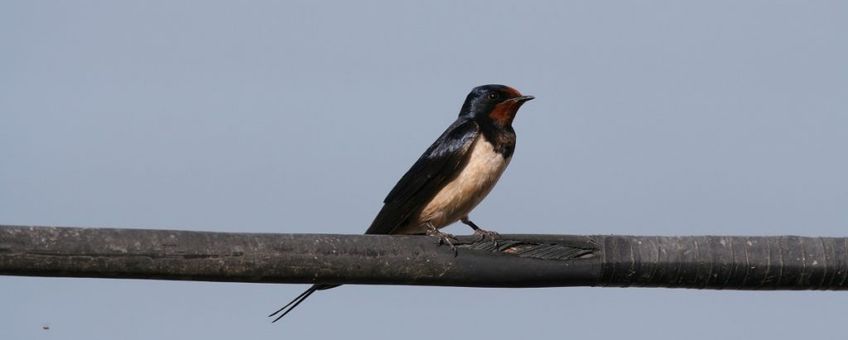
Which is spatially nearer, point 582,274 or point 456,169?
point 582,274

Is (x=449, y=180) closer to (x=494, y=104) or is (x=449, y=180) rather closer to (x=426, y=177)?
(x=426, y=177)

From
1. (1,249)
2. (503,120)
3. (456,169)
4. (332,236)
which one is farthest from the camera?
(503,120)

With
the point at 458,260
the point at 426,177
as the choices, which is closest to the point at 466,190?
the point at 426,177

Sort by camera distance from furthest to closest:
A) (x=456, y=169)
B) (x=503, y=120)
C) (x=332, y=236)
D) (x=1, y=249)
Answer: (x=503, y=120), (x=456, y=169), (x=332, y=236), (x=1, y=249)

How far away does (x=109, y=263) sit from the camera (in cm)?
391

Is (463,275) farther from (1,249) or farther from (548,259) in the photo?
(1,249)

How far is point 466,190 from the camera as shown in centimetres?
685

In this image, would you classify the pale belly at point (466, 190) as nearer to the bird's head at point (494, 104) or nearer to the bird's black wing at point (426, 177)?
the bird's black wing at point (426, 177)

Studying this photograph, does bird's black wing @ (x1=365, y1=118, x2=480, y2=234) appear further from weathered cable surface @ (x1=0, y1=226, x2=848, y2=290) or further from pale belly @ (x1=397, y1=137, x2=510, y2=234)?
weathered cable surface @ (x1=0, y1=226, x2=848, y2=290)

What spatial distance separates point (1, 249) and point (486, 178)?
3.36m

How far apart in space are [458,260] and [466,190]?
2553mm

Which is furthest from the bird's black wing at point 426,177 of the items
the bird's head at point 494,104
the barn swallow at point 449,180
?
the bird's head at point 494,104

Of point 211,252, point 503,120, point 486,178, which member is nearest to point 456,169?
point 486,178

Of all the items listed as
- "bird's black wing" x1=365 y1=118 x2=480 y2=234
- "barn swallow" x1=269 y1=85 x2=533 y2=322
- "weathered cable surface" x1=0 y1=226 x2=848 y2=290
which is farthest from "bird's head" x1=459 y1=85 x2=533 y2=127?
"weathered cable surface" x1=0 y1=226 x2=848 y2=290
